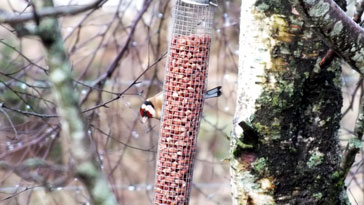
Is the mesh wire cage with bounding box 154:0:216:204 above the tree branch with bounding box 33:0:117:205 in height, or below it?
below

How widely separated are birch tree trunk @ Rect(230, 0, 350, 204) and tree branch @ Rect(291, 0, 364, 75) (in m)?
0.32

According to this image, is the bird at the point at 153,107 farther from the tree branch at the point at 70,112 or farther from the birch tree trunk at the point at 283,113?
the tree branch at the point at 70,112

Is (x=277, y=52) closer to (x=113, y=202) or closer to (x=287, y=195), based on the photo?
(x=287, y=195)

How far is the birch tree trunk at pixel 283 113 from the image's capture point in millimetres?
2240

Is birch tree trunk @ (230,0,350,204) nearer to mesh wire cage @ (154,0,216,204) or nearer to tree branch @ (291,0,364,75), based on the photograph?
tree branch @ (291,0,364,75)

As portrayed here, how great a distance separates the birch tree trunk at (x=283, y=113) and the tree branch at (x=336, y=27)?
32cm

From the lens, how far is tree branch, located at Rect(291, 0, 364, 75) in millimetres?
1797

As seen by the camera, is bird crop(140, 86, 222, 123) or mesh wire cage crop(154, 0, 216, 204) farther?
bird crop(140, 86, 222, 123)

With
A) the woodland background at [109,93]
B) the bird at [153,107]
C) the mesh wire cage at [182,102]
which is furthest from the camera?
the woodland background at [109,93]

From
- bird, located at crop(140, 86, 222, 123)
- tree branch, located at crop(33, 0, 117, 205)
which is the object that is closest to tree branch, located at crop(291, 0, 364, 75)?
tree branch, located at crop(33, 0, 117, 205)

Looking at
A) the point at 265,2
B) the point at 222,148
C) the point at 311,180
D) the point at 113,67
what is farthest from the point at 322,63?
the point at 222,148

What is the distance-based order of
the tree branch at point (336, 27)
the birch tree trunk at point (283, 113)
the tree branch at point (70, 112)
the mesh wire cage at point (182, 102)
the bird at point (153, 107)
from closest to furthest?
the tree branch at point (70, 112), the tree branch at point (336, 27), the birch tree trunk at point (283, 113), the mesh wire cage at point (182, 102), the bird at point (153, 107)

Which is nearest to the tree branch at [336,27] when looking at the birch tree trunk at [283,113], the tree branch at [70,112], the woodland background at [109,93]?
the birch tree trunk at [283,113]

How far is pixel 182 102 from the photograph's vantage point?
2730 mm
